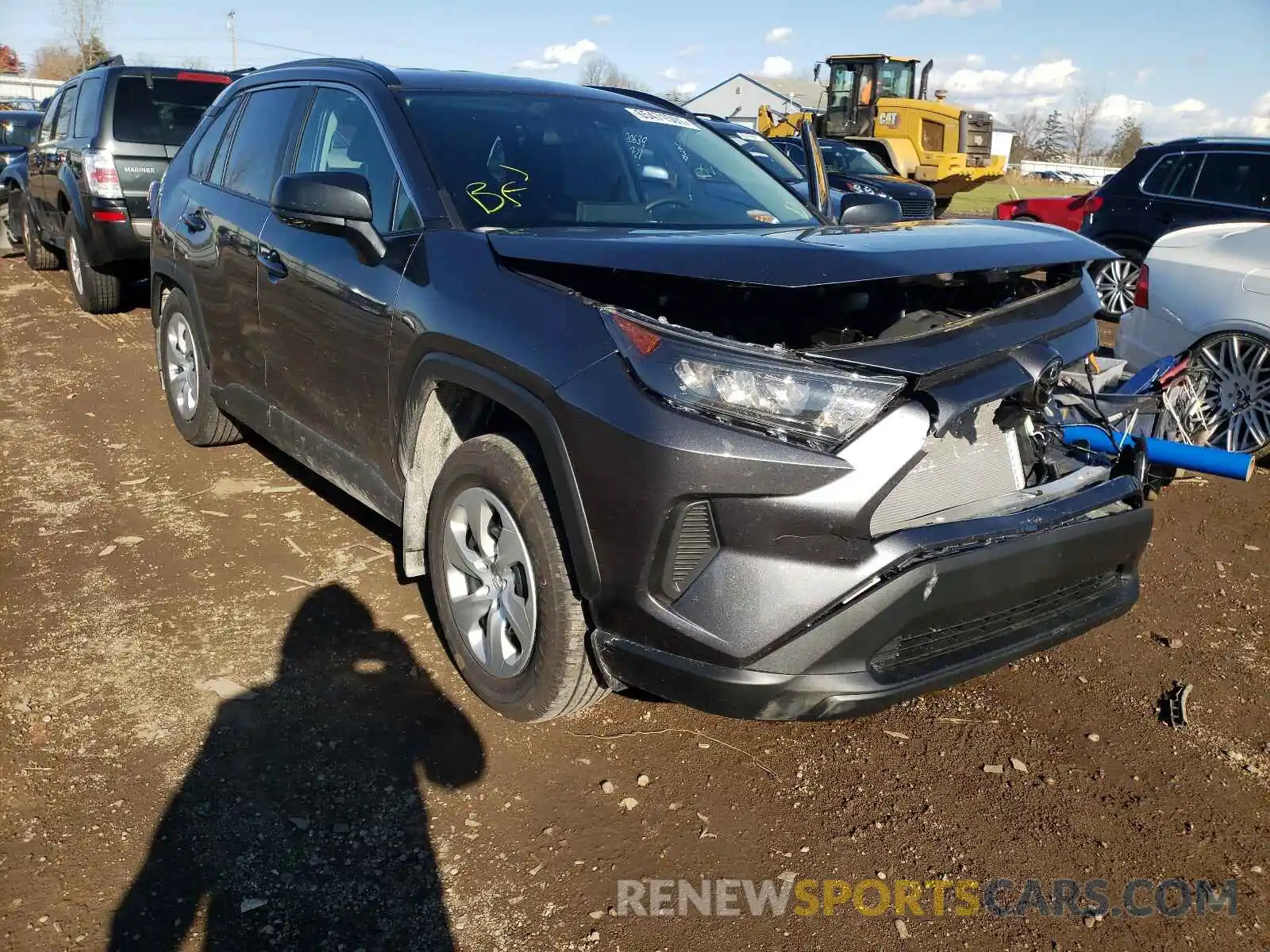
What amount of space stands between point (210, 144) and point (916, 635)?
431 centimetres

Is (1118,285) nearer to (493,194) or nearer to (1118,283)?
(1118,283)

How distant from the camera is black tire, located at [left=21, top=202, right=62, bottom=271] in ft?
37.3

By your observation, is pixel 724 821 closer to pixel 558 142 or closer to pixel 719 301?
pixel 719 301

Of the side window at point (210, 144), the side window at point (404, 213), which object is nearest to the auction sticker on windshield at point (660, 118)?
the side window at point (404, 213)

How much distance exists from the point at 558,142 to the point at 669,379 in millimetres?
1709

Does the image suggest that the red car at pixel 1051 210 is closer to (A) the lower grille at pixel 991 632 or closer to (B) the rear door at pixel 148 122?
(B) the rear door at pixel 148 122

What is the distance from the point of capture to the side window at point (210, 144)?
16.2 ft

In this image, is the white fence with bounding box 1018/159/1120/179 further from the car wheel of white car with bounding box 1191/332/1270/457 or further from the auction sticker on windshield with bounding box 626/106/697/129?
the auction sticker on windshield with bounding box 626/106/697/129

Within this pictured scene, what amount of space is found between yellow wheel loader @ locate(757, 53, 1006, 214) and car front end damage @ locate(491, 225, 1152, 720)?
2147 centimetres

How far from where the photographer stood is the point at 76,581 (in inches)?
158

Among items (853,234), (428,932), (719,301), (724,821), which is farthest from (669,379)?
(428,932)

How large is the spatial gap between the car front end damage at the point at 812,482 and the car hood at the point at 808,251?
11 millimetres

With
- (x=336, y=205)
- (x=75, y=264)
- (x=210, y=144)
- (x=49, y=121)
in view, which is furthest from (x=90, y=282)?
(x=336, y=205)

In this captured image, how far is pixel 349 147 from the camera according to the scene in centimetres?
375
